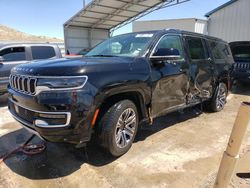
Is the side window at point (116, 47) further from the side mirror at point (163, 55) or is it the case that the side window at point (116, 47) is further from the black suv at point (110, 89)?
the side mirror at point (163, 55)

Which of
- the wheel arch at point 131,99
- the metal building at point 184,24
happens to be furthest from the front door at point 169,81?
the metal building at point 184,24

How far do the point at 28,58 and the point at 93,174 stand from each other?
5537mm

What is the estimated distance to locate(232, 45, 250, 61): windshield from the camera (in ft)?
33.4

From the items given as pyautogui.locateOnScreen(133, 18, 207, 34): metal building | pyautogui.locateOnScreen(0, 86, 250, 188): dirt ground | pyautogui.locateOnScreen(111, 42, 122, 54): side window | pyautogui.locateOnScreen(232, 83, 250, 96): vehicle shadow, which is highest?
pyautogui.locateOnScreen(133, 18, 207, 34): metal building

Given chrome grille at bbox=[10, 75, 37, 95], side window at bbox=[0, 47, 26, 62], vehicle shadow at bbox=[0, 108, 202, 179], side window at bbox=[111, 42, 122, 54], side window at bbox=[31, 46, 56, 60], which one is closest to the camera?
chrome grille at bbox=[10, 75, 37, 95]

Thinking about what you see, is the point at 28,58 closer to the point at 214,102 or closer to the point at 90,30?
the point at 214,102

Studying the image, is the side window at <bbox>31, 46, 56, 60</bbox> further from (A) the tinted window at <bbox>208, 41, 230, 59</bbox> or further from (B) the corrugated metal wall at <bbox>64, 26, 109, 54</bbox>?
(B) the corrugated metal wall at <bbox>64, 26, 109, 54</bbox>

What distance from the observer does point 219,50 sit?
6.53 meters

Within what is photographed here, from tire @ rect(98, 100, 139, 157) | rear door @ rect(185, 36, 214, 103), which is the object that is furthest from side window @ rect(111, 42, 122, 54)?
rear door @ rect(185, 36, 214, 103)

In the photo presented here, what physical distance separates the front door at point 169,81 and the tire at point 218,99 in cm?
170

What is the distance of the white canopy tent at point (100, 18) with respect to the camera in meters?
17.0

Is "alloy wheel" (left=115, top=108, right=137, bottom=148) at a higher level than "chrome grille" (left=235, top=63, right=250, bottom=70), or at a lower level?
lower

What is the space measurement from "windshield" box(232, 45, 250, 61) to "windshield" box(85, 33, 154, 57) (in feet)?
23.3

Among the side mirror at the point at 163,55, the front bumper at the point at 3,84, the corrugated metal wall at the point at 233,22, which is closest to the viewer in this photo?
the side mirror at the point at 163,55
